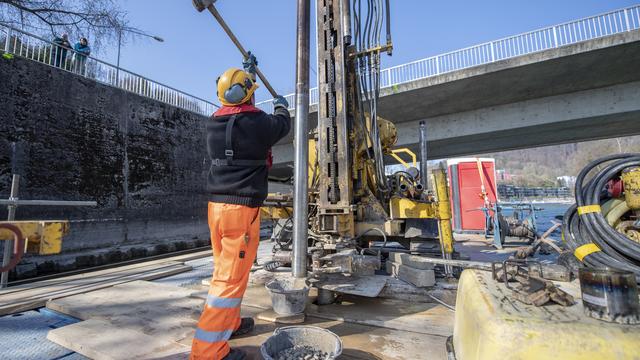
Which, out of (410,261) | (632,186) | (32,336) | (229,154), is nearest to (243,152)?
(229,154)

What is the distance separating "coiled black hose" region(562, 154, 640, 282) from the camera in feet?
7.97

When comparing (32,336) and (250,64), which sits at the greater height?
(250,64)

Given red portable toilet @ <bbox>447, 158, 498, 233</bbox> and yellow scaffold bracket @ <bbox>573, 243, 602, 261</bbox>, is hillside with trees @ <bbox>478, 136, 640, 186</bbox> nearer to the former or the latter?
red portable toilet @ <bbox>447, 158, 498, 233</bbox>

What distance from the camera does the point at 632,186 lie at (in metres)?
2.99

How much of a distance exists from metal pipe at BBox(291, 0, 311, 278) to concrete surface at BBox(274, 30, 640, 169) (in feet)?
28.1

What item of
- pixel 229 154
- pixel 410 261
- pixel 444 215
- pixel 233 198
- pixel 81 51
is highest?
pixel 81 51

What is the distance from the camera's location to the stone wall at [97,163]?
7.12 metres

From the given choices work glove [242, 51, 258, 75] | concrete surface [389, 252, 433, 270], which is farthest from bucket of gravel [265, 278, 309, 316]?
work glove [242, 51, 258, 75]

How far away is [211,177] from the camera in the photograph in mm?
2186

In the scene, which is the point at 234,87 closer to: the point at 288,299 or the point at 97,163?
the point at 288,299

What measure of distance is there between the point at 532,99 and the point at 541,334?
1262 centimetres

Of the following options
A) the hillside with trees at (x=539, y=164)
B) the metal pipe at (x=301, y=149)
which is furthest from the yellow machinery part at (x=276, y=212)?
the hillside with trees at (x=539, y=164)

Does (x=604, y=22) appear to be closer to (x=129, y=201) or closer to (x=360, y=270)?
(x=360, y=270)

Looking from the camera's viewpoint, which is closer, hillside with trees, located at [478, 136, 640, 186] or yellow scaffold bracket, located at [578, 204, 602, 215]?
yellow scaffold bracket, located at [578, 204, 602, 215]
